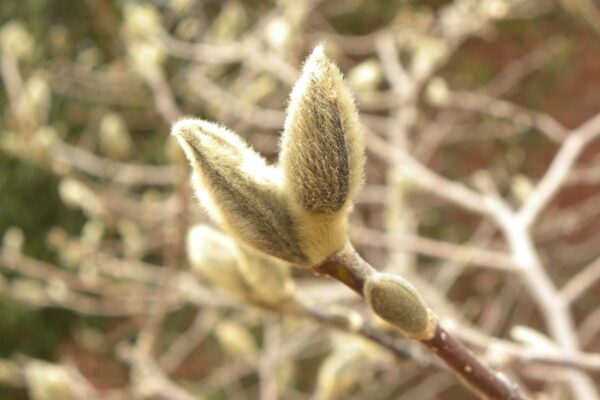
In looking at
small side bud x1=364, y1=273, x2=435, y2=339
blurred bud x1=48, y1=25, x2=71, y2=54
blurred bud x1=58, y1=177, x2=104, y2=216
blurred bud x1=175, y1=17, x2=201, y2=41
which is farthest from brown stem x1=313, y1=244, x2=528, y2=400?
blurred bud x1=48, y1=25, x2=71, y2=54

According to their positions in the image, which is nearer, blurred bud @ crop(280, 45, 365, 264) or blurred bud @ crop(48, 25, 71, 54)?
blurred bud @ crop(280, 45, 365, 264)

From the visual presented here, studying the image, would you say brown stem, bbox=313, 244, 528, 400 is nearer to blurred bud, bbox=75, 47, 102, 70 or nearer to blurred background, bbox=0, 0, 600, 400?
blurred background, bbox=0, 0, 600, 400

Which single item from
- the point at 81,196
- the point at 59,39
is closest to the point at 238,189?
the point at 81,196

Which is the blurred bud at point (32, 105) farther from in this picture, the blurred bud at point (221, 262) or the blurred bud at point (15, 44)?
the blurred bud at point (221, 262)

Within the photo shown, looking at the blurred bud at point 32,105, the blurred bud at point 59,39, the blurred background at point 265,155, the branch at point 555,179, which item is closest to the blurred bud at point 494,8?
the blurred background at point 265,155

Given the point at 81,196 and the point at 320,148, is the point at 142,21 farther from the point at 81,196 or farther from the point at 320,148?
the point at 320,148
